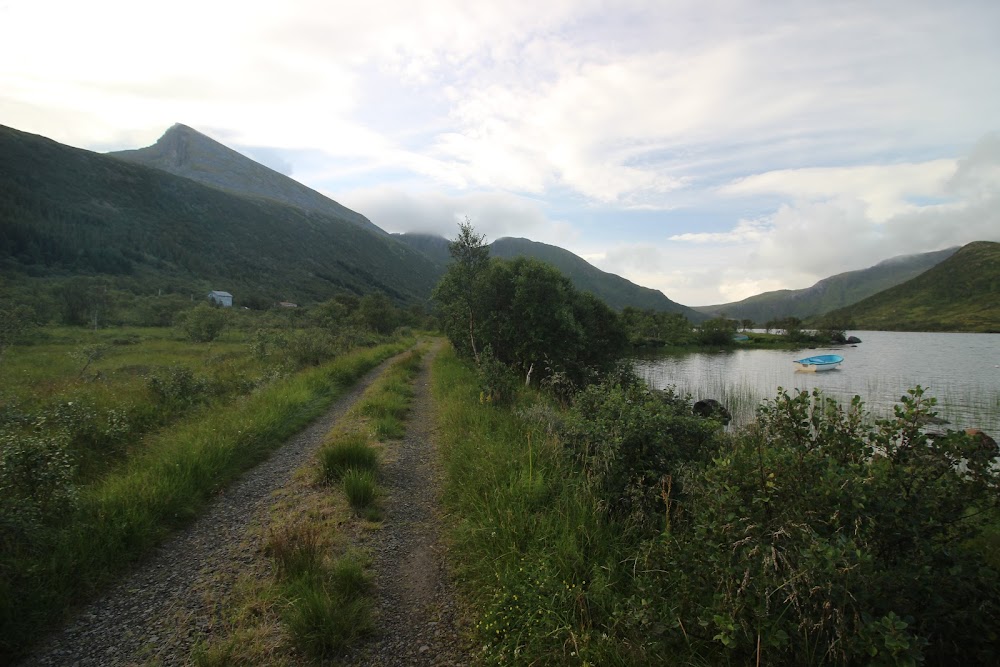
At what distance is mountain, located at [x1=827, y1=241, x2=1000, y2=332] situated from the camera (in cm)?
13450

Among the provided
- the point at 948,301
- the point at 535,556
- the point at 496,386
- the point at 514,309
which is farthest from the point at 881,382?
the point at 948,301

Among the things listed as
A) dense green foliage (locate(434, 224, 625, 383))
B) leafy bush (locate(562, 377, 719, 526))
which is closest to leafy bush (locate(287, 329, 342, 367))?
dense green foliage (locate(434, 224, 625, 383))

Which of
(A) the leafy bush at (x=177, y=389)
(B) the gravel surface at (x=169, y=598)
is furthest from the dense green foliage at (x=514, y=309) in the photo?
(B) the gravel surface at (x=169, y=598)

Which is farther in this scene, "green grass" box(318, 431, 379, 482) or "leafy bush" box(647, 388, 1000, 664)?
"green grass" box(318, 431, 379, 482)

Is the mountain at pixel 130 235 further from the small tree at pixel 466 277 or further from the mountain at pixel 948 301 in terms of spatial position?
the mountain at pixel 948 301

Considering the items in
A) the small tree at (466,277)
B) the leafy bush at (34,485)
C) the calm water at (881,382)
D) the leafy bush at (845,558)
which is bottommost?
the calm water at (881,382)

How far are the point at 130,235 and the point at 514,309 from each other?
173 meters

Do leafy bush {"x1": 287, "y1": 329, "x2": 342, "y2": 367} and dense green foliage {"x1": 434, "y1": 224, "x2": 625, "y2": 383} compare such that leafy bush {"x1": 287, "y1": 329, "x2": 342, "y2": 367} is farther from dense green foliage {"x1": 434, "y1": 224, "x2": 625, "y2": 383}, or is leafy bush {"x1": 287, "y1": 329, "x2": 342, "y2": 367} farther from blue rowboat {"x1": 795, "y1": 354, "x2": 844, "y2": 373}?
blue rowboat {"x1": 795, "y1": 354, "x2": 844, "y2": 373}

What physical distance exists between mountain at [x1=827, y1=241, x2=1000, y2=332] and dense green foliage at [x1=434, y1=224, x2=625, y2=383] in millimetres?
159005

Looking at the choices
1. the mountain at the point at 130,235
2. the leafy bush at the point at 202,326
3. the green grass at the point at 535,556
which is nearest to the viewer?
the green grass at the point at 535,556

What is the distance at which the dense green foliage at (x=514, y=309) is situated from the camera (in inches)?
875

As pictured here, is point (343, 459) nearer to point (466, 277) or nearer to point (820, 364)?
point (466, 277)

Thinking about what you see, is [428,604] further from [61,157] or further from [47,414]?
[61,157]

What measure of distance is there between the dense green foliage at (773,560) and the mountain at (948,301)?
17085 centimetres
